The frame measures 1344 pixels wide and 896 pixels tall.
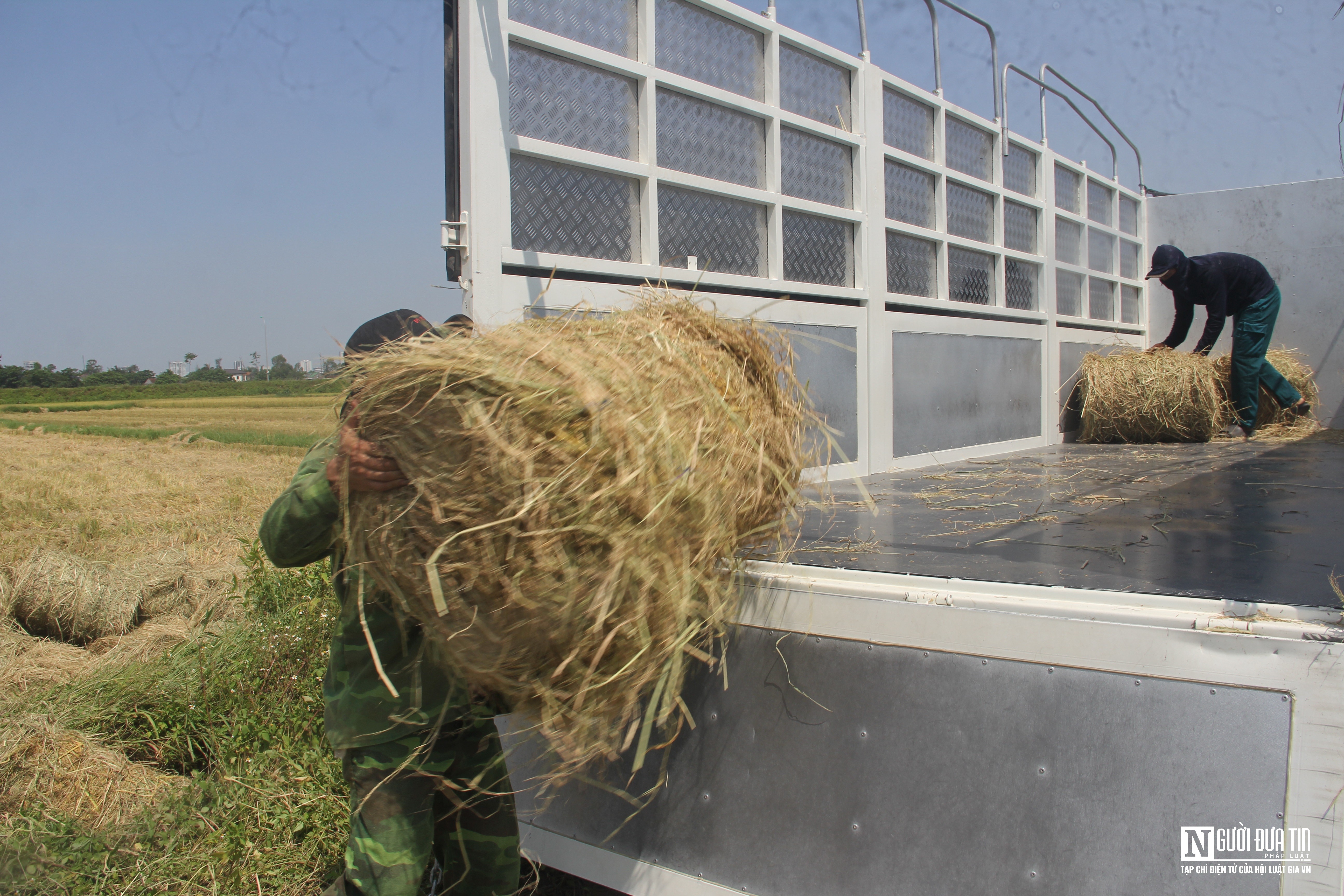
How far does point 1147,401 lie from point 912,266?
10.3ft

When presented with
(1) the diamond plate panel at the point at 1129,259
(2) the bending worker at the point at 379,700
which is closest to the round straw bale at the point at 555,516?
(2) the bending worker at the point at 379,700

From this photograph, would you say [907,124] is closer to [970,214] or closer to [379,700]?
[970,214]

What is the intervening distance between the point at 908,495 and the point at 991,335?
8.02 ft

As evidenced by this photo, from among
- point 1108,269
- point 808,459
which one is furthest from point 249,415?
point 808,459

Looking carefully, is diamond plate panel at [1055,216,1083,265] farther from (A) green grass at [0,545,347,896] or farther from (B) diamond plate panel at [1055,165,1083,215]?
(A) green grass at [0,545,347,896]

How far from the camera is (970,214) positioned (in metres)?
5.33

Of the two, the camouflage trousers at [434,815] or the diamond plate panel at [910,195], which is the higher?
the diamond plate panel at [910,195]

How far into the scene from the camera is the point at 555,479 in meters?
1.36

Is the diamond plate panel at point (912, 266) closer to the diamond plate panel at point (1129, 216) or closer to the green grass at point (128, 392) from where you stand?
the diamond plate panel at point (1129, 216)

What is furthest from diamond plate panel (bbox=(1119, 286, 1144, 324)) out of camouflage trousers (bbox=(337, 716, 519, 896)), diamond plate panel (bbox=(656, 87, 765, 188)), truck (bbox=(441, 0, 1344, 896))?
camouflage trousers (bbox=(337, 716, 519, 896))

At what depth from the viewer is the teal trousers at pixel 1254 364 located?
672 cm

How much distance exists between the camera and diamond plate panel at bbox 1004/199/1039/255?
580 centimetres

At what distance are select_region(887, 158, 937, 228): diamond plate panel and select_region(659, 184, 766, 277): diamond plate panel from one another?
1200mm

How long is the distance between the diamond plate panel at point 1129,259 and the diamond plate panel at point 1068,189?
1.20 meters
